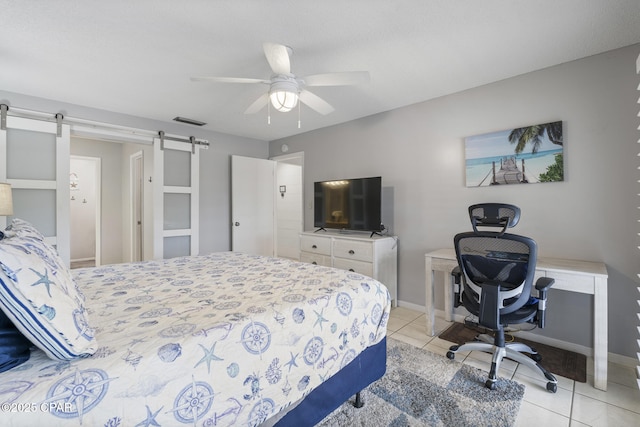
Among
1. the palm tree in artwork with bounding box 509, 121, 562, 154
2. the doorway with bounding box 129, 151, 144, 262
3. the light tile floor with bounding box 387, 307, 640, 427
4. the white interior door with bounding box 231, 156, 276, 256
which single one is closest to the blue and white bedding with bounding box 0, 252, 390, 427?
the light tile floor with bounding box 387, 307, 640, 427

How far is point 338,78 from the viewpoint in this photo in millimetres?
1973

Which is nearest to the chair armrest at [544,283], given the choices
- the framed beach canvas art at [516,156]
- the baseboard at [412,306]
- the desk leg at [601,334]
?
the desk leg at [601,334]

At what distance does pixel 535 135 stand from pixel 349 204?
204 centimetres

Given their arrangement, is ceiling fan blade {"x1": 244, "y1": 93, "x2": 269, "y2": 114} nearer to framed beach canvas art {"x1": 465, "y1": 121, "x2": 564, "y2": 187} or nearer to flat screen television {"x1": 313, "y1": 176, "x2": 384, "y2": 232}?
flat screen television {"x1": 313, "y1": 176, "x2": 384, "y2": 232}

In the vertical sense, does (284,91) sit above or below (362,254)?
above

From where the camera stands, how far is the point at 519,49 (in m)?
2.18

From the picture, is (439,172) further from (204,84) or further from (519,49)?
(204,84)

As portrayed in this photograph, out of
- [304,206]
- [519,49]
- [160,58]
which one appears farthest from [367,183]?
[160,58]

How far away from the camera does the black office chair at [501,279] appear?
6.17ft

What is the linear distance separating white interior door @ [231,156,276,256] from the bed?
8.94 feet

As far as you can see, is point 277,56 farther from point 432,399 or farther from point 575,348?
point 575,348

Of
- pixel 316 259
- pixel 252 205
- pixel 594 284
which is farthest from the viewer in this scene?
pixel 252 205

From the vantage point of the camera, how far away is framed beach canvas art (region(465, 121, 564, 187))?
243cm

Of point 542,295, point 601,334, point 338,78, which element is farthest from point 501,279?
point 338,78
